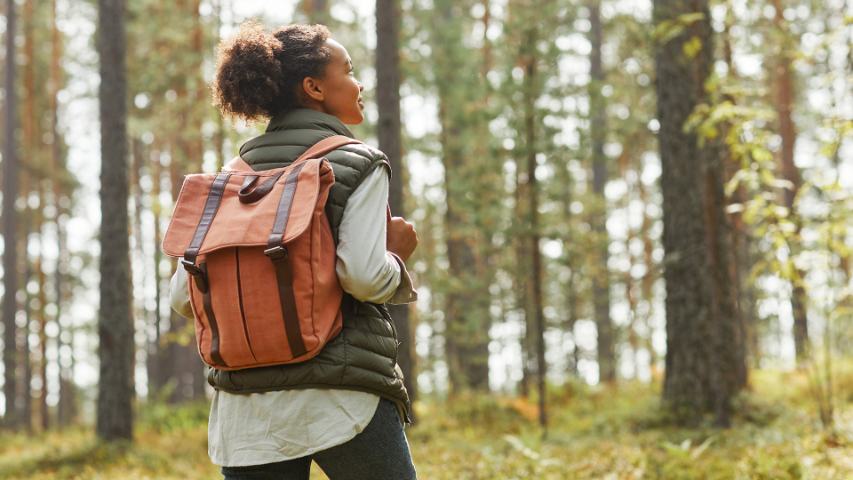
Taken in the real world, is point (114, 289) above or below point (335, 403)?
above

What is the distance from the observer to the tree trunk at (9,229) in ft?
66.2

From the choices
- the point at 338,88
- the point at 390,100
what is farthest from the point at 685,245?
the point at 338,88

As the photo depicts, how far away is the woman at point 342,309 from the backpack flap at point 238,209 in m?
0.09

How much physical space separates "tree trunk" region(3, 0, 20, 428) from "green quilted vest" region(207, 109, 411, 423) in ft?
64.7

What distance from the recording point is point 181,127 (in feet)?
59.8

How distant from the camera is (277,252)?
2.32 meters

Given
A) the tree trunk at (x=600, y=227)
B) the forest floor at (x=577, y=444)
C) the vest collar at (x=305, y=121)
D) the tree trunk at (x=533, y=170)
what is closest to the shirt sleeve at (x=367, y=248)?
the vest collar at (x=305, y=121)

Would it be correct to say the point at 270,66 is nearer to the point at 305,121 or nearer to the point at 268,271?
the point at 305,121

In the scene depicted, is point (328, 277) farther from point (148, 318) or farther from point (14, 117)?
point (148, 318)

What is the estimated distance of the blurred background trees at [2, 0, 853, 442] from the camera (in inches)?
304

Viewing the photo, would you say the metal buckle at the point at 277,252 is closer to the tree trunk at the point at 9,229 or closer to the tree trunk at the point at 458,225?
the tree trunk at the point at 458,225

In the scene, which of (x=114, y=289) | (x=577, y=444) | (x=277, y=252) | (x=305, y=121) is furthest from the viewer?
(x=114, y=289)

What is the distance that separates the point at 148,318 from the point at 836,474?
Answer: 27.7 metres

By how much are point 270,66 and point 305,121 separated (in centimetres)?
20
